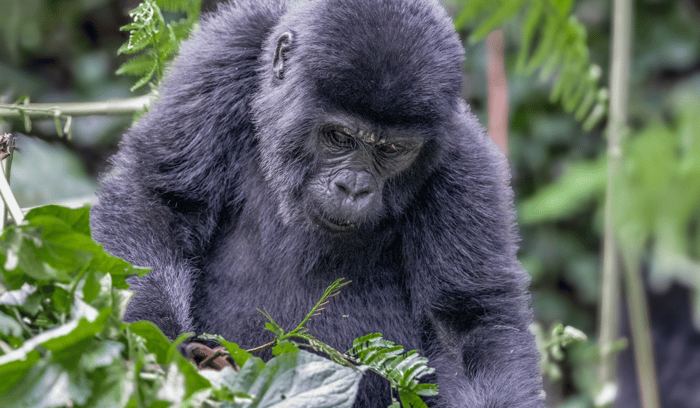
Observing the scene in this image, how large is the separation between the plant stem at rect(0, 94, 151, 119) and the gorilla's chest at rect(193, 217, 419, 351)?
66cm

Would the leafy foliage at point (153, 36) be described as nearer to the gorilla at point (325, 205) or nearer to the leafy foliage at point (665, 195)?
the gorilla at point (325, 205)

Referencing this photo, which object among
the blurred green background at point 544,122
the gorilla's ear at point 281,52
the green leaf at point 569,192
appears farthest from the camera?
the blurred green background at point 544,122

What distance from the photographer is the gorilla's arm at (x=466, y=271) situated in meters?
2.50

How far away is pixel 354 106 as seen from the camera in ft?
7.54

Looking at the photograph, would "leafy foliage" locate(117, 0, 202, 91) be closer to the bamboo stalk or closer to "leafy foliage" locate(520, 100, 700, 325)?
the bamboo stalk

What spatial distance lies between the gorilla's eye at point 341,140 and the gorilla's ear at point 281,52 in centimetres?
28

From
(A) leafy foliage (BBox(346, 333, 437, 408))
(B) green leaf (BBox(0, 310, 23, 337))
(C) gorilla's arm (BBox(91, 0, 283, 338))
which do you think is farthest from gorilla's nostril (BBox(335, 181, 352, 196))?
(B) green leaf (BBox(0, 310, 23, 337))

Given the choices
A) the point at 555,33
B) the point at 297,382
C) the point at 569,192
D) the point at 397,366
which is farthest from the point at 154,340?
the point at 569,192

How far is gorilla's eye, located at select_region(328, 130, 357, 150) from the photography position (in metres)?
2.39

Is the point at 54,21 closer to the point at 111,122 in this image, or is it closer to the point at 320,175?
the point at 111,122

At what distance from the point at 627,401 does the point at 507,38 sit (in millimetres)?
2935

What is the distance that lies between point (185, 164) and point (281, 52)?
0.50m

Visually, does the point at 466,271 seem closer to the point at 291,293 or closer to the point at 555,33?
the point at 291,293

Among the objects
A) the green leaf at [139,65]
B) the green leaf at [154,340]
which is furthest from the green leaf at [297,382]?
the green leaf at [139,65]
